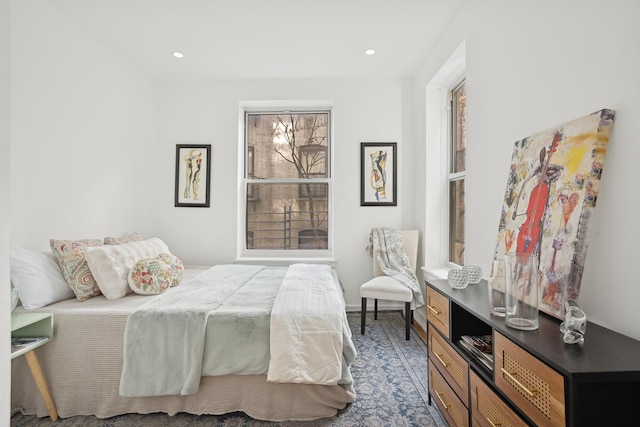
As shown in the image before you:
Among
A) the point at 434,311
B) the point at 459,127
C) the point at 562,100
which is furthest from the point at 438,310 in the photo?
the point at 459,127

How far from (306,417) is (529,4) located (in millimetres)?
2479

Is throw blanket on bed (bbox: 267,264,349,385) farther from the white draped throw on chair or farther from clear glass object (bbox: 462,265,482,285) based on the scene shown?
the white draped throw on chair

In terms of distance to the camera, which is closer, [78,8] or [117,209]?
[78,8]

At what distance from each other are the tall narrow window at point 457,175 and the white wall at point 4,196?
9.77 feet

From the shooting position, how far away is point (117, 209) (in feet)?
10.4

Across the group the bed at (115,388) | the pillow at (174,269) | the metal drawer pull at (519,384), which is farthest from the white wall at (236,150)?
the metal drawer pull at (519,384)

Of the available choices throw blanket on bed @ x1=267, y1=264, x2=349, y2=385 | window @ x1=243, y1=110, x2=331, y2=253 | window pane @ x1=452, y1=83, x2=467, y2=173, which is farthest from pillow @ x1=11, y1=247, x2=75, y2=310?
window pane @ x1=452, y1=83, x2=467, y2=173

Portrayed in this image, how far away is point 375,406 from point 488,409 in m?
0.86

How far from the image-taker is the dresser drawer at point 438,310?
1654mm

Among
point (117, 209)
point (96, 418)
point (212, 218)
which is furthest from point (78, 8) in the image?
point (96, 418)

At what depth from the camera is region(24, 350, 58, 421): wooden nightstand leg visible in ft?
5.64

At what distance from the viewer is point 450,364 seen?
1621 millimetres

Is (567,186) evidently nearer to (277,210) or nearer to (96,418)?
(96,418)

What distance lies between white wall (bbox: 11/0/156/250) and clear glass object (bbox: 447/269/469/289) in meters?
2.77
